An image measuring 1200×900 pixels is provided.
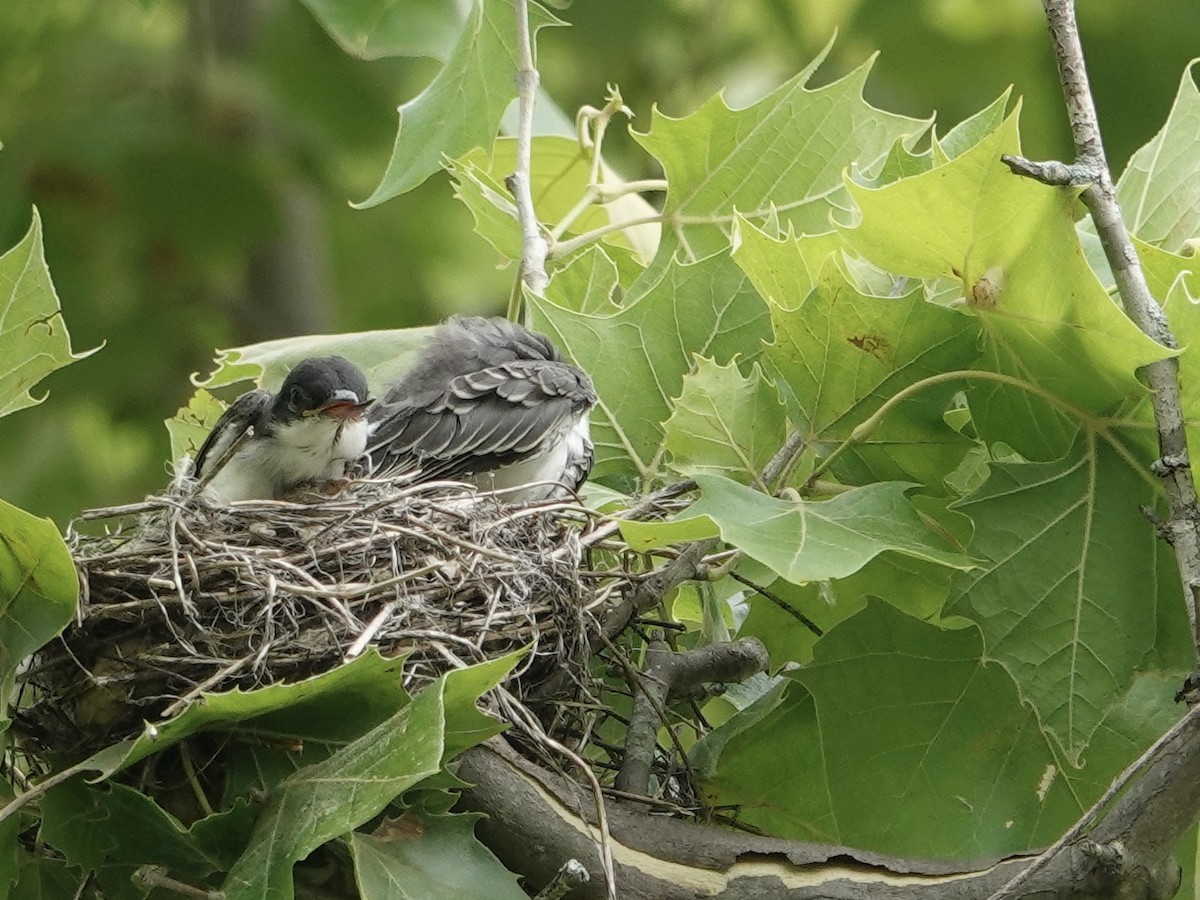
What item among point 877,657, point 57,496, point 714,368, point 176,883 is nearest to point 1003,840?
point 877,657

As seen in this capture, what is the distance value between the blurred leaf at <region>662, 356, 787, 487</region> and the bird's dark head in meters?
0.81

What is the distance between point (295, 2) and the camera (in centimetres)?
543

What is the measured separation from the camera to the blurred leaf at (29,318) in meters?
1.99

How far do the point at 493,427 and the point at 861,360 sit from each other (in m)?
1.08

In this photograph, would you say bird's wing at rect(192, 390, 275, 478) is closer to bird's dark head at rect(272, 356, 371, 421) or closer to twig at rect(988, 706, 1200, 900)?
bird's dark head at rect(272, 356, 371, 421)

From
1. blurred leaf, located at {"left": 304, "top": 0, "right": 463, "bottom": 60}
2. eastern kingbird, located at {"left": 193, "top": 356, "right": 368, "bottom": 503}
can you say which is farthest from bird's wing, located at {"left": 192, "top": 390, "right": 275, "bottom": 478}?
blurred leaf, located at {"left": 304, "top": 0, "right": 463, "bottom": 60}

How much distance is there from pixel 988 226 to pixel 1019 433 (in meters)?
0.36

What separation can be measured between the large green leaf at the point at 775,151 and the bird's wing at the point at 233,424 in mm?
856

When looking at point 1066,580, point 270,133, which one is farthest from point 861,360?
point 270,133

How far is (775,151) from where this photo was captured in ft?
10.1

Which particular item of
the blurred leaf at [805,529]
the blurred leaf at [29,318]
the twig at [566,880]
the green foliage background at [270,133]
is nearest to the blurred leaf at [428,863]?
the twig at [566,880]

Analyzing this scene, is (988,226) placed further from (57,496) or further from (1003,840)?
(57,496)

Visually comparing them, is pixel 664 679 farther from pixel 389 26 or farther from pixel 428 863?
pixel 389 26

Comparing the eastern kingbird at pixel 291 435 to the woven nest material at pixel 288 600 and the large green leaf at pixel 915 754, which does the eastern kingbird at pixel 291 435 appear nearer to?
the woven nest material at pixel 288 600
